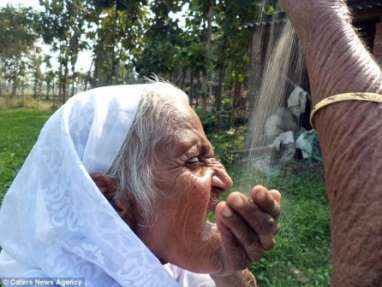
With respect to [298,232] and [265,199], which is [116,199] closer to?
[265,199]

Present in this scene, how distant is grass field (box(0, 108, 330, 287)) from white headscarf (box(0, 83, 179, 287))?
66cm

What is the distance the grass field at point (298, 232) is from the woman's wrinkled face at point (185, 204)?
1.41 ft

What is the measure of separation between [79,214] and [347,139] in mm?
849

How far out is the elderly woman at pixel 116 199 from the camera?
4.59 feet

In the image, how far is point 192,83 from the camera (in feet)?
43.7

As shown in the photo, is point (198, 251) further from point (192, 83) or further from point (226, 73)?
point (192, 83)

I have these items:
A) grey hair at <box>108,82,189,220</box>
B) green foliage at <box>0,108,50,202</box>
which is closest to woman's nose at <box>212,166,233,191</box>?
grey hair at <box>108,82,189,220</box>

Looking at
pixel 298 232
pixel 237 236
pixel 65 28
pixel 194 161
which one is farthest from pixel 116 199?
pixel 65 28

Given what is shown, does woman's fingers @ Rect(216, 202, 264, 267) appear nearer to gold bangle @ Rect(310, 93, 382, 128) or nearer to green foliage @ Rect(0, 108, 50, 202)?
gold bangle @ Rect(310, 93, 382, 128)

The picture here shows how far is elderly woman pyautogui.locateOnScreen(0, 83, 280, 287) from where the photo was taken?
1.40 meters

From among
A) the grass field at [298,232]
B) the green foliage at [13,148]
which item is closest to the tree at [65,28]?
the green foliage at [13,148]

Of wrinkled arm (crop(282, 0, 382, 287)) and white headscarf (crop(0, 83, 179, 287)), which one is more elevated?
wrinkled arm (crop(282, 0, 382, 287))

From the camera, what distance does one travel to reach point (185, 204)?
4.70ft

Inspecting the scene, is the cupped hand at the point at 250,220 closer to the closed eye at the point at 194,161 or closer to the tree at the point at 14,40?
the closed eye at the point at 194,161
